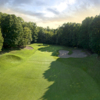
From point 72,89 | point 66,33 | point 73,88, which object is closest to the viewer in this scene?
point 72,89

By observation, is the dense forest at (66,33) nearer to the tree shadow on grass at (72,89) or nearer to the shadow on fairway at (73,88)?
the shadow on fairway at (73,88)

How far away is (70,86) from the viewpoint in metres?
Answer: 14.9

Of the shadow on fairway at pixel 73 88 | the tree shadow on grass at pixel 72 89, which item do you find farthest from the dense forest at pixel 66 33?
the tree shadow on grass at pixel 72 89

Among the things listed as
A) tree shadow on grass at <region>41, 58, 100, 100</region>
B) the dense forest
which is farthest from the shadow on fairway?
the dense forest

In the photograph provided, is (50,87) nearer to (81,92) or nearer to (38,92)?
(38,92)

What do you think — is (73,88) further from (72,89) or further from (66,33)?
(66,33)

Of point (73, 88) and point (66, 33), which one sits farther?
point (66, 33)

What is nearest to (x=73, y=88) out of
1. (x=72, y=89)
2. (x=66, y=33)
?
(x=72, y=89)

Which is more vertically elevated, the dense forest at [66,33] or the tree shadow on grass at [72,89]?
the dense forest at [66,33]

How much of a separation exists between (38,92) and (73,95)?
199 inches

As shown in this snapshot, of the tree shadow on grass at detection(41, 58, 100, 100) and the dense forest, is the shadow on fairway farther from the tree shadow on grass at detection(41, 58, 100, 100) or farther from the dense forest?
the dense forest

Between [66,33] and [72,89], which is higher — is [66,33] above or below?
above

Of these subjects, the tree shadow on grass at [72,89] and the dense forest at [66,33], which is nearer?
the tree shadow on grass at [72,89]

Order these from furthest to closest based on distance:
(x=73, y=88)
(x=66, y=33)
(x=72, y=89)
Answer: (x=66, y=33), (x=73, y=88), (x=72, y=89)
